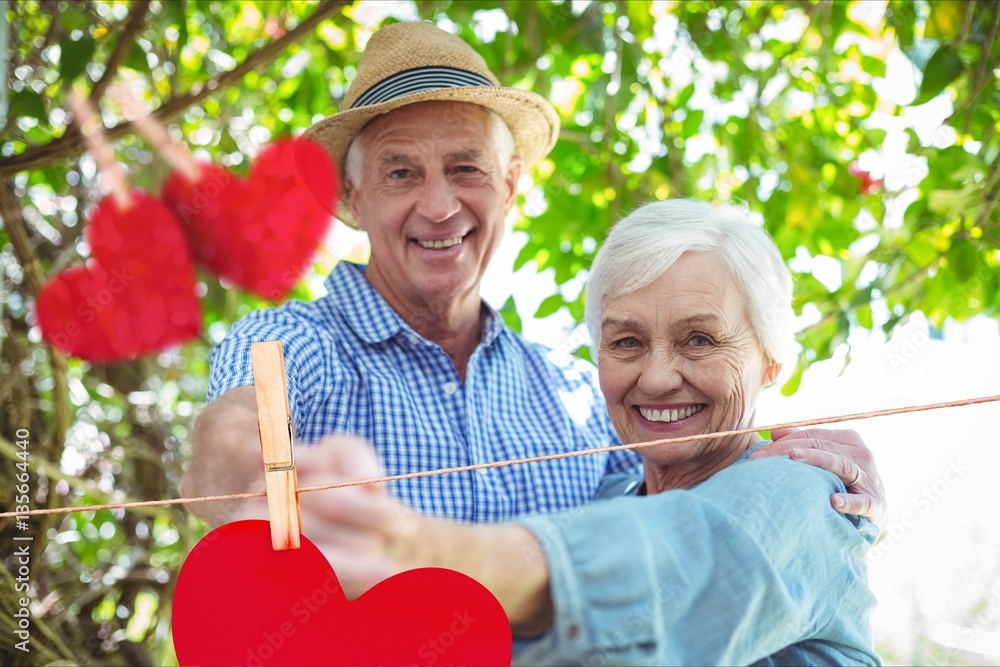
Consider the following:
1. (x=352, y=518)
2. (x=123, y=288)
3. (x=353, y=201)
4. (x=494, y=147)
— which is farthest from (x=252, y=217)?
(x=352, y=518)

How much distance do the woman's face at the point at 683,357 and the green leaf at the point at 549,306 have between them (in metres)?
1.27

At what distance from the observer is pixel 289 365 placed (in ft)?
4.10

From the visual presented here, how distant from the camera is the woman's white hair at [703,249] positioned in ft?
3.42

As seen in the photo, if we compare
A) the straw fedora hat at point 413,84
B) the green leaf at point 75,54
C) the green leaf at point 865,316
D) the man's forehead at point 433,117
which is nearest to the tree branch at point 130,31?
the green leaf at point 75,54

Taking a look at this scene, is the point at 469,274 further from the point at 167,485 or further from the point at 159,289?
the point at 167,485

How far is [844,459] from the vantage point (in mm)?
907

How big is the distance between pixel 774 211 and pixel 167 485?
1.90 m

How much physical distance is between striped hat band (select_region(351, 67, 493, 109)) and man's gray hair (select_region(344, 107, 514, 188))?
61 millimetres

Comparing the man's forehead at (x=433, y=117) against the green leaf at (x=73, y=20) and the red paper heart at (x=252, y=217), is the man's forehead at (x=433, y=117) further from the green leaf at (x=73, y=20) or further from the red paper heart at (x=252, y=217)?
the red paper heart at (x=252, y=217)

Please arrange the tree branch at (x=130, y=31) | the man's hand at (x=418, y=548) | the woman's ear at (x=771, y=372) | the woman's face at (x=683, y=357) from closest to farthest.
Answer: the man's hand at (x=418, y=548) < the woman's face at (x=683, y=357) < the woman's ear at (x=771, y=372) < the tree branch at (x=130, y=31)

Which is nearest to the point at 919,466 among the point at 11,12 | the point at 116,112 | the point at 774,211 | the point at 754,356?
the point at 754,356

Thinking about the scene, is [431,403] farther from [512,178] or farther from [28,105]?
[28,105]

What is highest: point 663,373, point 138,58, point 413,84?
point 138,58

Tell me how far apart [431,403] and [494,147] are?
1.56 ft
